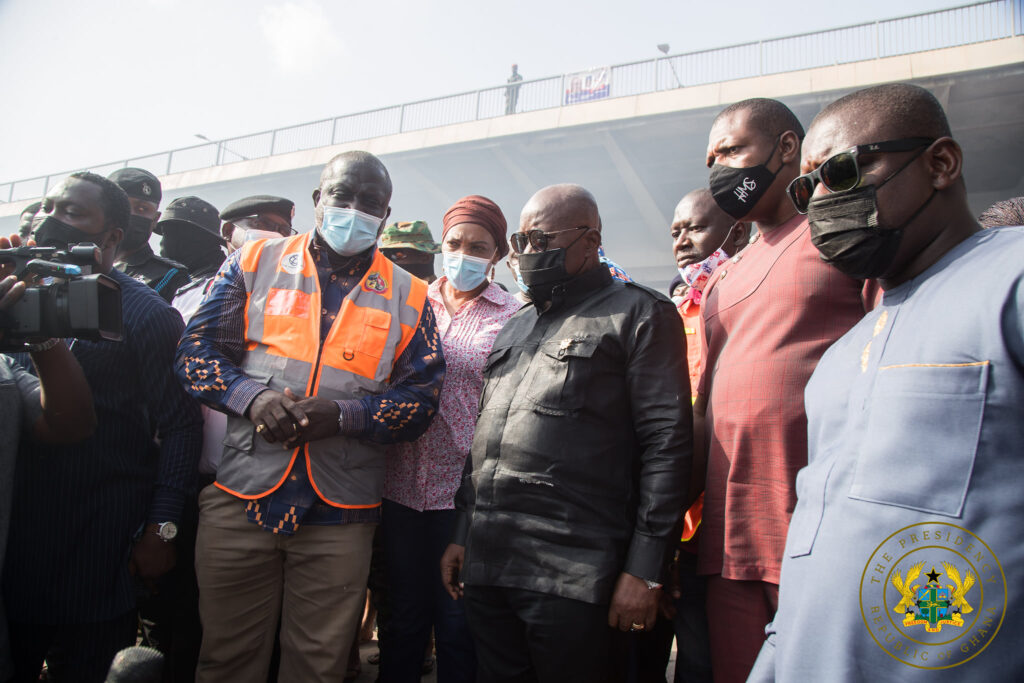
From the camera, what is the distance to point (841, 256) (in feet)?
4.94

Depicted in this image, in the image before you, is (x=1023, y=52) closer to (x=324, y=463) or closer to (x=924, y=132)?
(x=924, y=132)

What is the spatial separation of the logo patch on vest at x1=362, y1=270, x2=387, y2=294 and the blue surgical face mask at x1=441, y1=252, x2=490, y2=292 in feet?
1.83

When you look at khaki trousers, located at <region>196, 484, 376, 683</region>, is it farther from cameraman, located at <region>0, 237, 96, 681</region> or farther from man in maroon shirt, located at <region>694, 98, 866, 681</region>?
man in maroon shirt, located at <region>694, 98, 866, 681</region>

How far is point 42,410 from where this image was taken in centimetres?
224

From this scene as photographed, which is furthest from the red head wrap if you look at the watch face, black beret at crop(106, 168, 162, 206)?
black beret at crop(106, 168, 162, 206)

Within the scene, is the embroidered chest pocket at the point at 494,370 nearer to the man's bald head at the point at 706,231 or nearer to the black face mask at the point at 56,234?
the man's bald head at the point at 706,231

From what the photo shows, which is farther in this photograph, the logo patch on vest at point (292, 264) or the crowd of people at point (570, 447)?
the logo patch on vest at point (292, 264)

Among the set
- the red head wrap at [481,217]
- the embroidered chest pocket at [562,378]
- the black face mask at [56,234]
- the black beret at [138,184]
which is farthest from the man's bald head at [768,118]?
the black beret at [138,184]

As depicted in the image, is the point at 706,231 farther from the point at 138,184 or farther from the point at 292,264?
the point at 138,184

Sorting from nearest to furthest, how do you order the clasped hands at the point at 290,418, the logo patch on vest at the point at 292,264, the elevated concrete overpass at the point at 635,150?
the clasped hands at the point at 290,418 → the logo patch on vest at the point at 292,264 → the elevated concrete overpass at the point at 635,150

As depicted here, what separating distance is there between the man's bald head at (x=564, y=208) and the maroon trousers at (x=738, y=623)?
1.30 meters

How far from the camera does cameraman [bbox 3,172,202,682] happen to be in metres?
2.22

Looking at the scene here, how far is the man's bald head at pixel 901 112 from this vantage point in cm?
144

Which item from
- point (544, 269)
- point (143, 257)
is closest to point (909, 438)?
point (544, 269)
